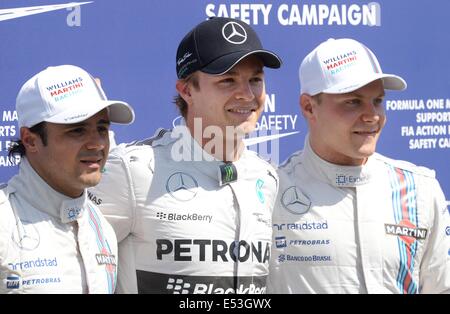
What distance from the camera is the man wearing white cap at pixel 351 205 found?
2.94 metres

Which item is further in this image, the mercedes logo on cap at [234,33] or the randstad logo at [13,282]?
the mercedes logo on cap at [234,33]

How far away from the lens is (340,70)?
3.08 meters

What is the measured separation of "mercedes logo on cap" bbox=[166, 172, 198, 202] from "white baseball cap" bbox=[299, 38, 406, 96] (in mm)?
561

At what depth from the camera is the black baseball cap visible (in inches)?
114

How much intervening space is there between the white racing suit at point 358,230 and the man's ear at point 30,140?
33.6 inches

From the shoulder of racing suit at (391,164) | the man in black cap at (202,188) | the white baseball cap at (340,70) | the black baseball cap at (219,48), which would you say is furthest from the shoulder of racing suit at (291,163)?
the black baseball cap at (219,48)

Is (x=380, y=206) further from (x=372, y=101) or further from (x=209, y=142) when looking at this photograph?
(x=209, y=142)

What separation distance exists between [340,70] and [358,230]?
55cm

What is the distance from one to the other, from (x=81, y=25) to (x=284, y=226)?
4.54 ft

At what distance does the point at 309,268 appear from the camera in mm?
2934

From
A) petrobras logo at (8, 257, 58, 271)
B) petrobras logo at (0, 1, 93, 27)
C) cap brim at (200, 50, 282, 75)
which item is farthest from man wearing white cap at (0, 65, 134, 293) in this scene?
petrobras logo at (0, 1, 93, 27)

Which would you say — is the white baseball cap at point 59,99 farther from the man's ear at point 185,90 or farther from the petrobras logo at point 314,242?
the petrobras logo at point 314,242


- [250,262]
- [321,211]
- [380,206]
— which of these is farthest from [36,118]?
[380,206]
